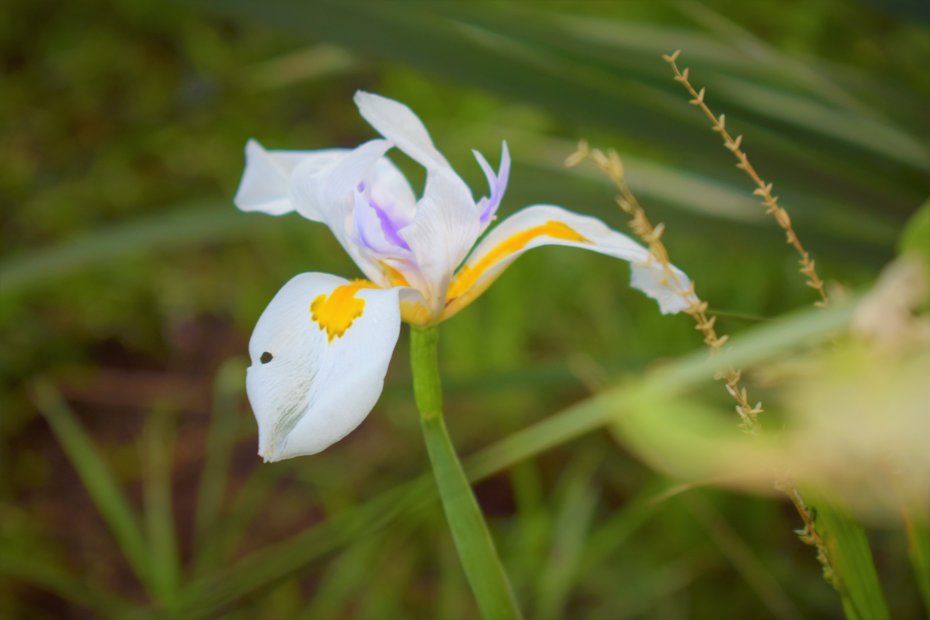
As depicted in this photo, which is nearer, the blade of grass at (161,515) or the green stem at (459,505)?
the green stem at (459,505)

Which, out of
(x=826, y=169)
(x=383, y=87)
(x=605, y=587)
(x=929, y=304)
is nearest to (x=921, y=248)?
(x=929, y=304)

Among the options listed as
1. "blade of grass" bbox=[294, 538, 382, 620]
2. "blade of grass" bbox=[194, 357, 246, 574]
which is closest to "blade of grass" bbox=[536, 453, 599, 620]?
"blade of grass" bbox=[294, 538, 382, 620]

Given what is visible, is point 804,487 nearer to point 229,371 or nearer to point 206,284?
point 229,371

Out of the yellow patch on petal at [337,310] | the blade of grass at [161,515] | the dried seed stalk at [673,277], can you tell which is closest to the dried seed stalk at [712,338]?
the dried seed stalk at [673,277]

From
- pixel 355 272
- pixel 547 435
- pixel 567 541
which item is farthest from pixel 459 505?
pixel 355 272

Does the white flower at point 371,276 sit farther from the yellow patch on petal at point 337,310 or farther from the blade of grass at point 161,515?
the blade of grass at point 161,515

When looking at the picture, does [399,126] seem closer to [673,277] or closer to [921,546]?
[673,277]

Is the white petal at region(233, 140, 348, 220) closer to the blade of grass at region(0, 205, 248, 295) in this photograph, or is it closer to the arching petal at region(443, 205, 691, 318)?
the arching petal at region(443, 205, 691, 318)

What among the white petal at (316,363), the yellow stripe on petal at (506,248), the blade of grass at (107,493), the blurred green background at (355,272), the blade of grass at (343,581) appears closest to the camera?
the white petal at (316,363)
